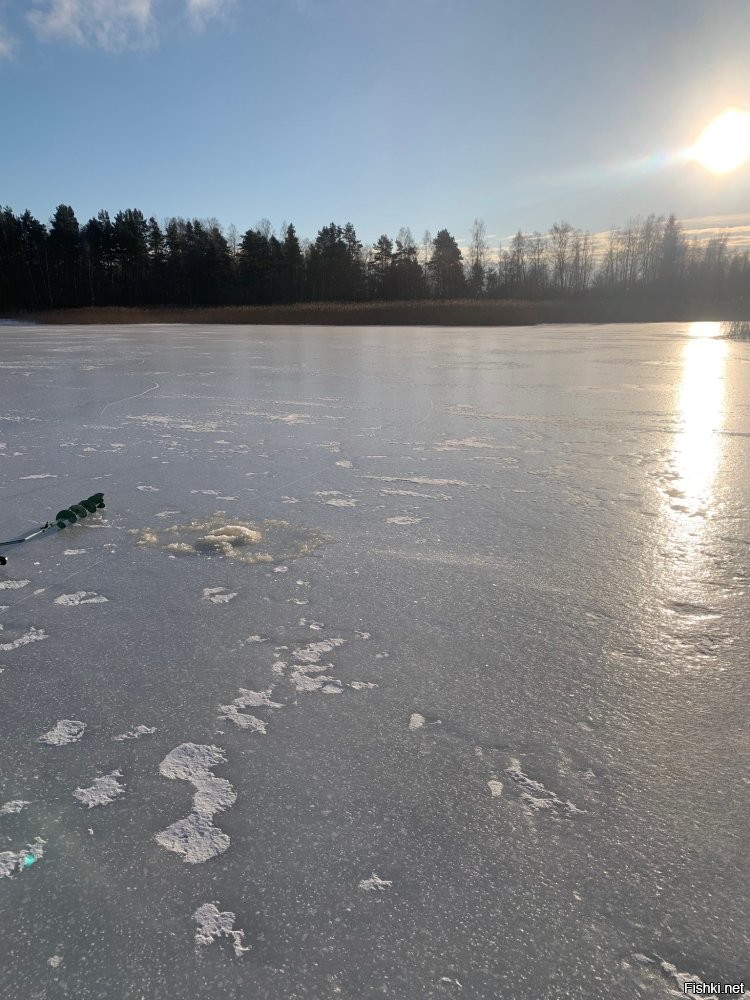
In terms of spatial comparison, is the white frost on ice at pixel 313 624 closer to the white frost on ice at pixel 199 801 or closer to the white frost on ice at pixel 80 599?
the white frost on ice at pixel 199 801

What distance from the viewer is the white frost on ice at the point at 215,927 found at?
951 mm

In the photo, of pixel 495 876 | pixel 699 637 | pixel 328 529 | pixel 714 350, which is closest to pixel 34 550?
pixel 328 529

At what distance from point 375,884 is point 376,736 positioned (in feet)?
1.29

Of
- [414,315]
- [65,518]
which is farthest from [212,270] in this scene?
[65,518]

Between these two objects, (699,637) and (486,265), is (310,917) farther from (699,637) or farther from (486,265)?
(486,265)

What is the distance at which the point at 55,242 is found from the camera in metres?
45.0

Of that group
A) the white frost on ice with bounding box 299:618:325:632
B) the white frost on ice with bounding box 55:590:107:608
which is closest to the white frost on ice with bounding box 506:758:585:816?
the white frost on ice with bounding box 299:618:325:632

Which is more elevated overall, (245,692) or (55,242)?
(55,242)

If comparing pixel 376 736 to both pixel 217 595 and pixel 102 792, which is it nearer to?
pixel 102 792

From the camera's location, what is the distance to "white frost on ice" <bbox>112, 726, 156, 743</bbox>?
1415 mm

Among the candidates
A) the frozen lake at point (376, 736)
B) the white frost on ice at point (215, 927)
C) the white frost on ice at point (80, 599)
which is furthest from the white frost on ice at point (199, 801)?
the white frost on ice at point (80, 599)

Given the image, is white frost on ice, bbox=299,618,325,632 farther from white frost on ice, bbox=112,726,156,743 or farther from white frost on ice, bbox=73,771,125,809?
white frost on ice, bbox=73,771,125,809

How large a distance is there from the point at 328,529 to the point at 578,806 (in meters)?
1.71

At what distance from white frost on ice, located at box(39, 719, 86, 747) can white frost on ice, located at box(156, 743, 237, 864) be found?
0.82 ft
